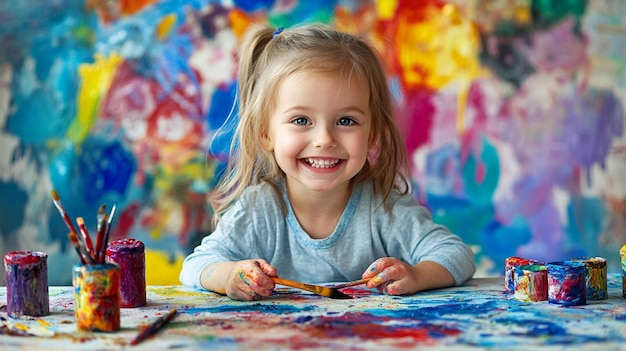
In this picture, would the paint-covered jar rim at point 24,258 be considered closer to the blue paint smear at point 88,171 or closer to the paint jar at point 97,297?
the paint jar at point 97,297

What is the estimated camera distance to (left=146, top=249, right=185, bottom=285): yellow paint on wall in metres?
3.01

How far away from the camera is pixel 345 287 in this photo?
1.50 meters

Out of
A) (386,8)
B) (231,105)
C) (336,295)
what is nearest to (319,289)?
(336,295)

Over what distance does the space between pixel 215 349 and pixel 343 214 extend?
75cm

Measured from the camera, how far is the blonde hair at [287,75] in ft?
5.48

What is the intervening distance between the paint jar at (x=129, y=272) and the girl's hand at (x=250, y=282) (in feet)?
0.52

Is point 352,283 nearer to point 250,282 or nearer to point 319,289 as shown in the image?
point 319,289

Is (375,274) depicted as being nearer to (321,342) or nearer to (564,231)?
(321,342)

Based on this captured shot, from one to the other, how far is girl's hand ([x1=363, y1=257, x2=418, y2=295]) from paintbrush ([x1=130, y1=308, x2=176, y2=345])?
383mm

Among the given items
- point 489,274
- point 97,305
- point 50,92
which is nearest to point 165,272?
point 50,92

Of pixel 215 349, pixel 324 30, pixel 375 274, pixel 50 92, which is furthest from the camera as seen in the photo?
pixel 50 92

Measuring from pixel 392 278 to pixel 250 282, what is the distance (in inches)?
10.5

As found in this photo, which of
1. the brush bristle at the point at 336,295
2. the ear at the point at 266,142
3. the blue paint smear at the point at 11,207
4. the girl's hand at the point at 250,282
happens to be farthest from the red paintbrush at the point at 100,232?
the blue paint smear at the point at 11,207

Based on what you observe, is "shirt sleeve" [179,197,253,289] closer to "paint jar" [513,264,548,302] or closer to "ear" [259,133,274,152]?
"ear" [259,133,274,152]
